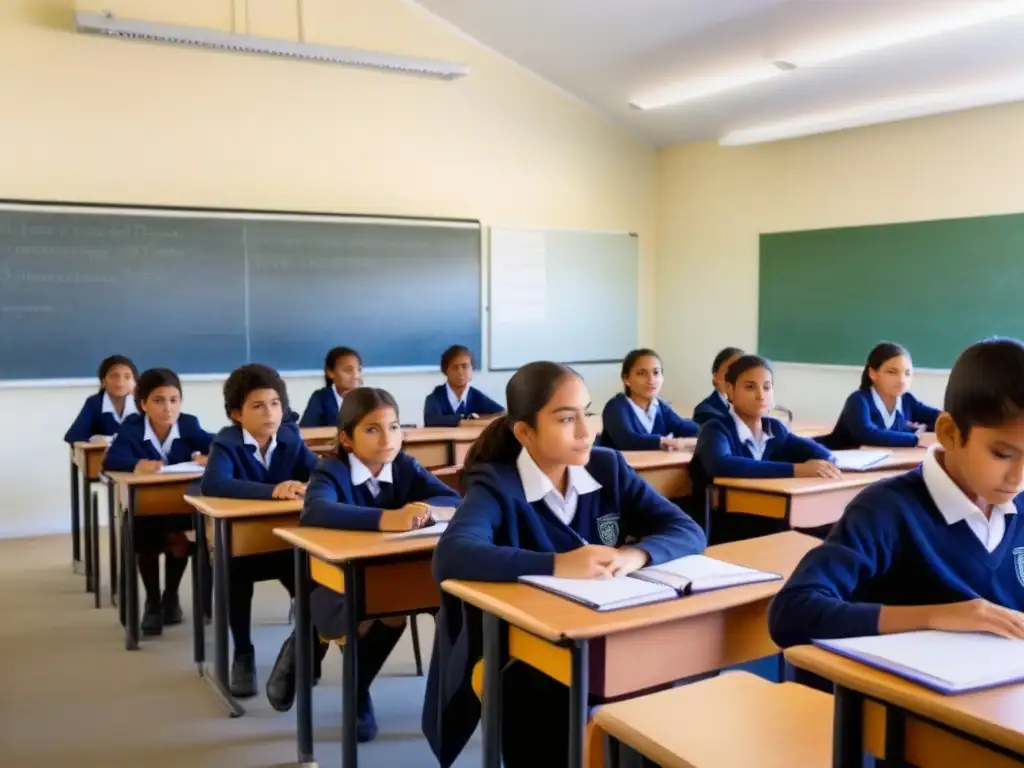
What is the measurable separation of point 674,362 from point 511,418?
5.85 meters

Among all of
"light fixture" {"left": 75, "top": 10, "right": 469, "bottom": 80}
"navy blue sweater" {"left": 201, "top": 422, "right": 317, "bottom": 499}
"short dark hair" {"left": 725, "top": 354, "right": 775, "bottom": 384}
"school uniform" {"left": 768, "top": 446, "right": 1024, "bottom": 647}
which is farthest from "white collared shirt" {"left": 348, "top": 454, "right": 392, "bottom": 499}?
"light fixture" {"left": 75, "top": 10, "right": 469, "bottom": 80}

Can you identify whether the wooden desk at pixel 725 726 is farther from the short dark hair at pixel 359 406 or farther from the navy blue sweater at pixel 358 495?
the short dark hair at pixel 359 406

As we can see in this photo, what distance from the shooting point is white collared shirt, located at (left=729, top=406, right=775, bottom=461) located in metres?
3.60

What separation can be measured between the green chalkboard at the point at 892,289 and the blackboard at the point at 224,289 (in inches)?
86.7

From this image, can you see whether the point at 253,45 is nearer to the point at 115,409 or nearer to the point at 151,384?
the point at 115,409

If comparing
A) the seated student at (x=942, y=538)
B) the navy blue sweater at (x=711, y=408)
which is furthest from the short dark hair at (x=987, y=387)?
the navy blue sweater at (x=711, y=408)

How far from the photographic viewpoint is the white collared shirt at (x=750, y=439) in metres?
3.60

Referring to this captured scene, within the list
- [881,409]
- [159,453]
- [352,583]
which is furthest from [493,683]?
[881,409]

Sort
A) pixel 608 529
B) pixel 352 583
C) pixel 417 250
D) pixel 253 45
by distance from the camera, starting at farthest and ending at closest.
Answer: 1. pixel 417 250
2. pixel 253 45
3. pixel 352 583
4. pixel 608 529

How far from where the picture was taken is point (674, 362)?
777cm

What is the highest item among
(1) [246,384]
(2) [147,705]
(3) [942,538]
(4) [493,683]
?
(1) [246,384]

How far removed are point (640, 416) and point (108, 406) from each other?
271 centimetres

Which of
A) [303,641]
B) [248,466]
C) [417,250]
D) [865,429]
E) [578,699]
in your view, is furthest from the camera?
[417,250]

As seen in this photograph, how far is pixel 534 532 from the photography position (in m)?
2.03
